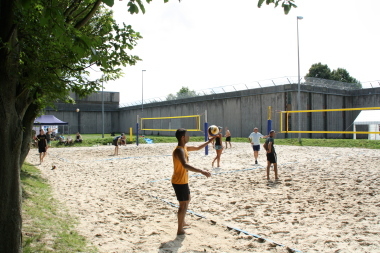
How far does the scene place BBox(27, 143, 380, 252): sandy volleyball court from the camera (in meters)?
3.80

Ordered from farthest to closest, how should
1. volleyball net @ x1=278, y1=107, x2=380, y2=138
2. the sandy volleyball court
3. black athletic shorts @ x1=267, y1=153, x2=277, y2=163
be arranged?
volleyball net @ x1=278, y1=107, x2=380, y2=138, black athletic shorts @ x1=267, y1=153, x2=277, y2=163, the sandy volleyball court

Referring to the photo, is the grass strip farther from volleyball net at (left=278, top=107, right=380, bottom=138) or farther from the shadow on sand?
volleyball net at (left=278, top=107, right=380, bottom=138)

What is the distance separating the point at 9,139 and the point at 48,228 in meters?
1.69

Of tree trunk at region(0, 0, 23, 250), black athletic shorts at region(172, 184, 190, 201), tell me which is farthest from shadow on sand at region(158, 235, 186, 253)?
tree trunk at region(0, 0, 23, 250)

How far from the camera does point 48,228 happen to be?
404 cm

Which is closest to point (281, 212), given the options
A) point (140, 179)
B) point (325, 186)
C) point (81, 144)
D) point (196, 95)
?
point (325, 186)

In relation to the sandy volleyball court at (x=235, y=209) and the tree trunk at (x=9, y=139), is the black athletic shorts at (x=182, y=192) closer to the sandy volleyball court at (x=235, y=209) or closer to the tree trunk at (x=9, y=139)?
the sandy volleyball court at (x=235, y=209)

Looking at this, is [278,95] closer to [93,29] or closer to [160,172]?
[160,172]

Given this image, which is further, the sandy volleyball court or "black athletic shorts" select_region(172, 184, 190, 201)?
"black athletic shorts" select_region(172, 184, 190, 201)

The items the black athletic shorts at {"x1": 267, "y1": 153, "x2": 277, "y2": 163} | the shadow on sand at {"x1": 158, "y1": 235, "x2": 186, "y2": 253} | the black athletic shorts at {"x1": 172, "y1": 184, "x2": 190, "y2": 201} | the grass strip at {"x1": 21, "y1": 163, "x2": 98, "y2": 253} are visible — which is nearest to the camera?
the grass strip at {"x1": 21, "y1": 163, "x2": 98, "y2": 253}

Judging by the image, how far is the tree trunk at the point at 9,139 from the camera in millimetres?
2760

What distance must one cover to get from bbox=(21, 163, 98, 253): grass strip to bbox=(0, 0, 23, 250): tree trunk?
18.4 inches

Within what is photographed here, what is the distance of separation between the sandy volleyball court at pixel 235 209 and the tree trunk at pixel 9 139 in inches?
40.7

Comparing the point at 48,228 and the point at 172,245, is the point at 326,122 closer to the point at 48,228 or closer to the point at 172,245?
the point at 172,245
